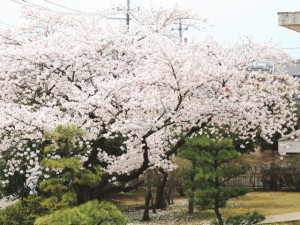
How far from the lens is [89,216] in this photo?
28.2 ft

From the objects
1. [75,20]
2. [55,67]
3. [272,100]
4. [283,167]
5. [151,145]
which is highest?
[75,20]

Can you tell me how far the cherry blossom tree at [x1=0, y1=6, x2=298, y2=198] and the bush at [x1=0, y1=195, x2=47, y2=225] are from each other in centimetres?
100

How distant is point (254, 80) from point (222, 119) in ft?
3.53

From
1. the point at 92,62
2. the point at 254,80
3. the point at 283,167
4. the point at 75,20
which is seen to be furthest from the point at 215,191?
the point at 283,167

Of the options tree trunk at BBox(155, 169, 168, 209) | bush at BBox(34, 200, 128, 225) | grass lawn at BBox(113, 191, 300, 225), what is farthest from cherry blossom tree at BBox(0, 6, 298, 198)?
tree trunk at BBox(155, 169, 168, 209)

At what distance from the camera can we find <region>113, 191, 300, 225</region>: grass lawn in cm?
1794

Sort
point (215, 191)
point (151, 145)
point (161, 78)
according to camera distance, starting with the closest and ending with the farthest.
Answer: point (161, 78), point (151, 145), point (215, 191)

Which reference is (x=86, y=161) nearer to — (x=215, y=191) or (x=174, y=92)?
(x=174, y=92)

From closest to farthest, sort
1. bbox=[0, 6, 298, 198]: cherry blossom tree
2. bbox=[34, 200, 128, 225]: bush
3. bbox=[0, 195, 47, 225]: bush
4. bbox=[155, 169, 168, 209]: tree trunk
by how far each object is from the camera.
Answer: bbox=[34, 200, 128, 225]: bush < bbox=[0, 6, 298, 198]: cherry blossom tree < bbox=[0, 195, 47, 225]: bush < bbox=[155, 169, 168, 209]: tree trunk

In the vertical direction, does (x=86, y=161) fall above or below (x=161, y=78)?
below

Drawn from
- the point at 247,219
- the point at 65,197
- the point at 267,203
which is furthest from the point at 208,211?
the point at 65,197

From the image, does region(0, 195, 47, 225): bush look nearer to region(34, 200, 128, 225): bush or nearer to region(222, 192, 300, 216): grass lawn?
region(34, 200, 128, 225): bush

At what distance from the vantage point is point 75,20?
14.3 m

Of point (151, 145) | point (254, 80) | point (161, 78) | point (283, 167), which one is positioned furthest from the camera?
point (283, 167)
